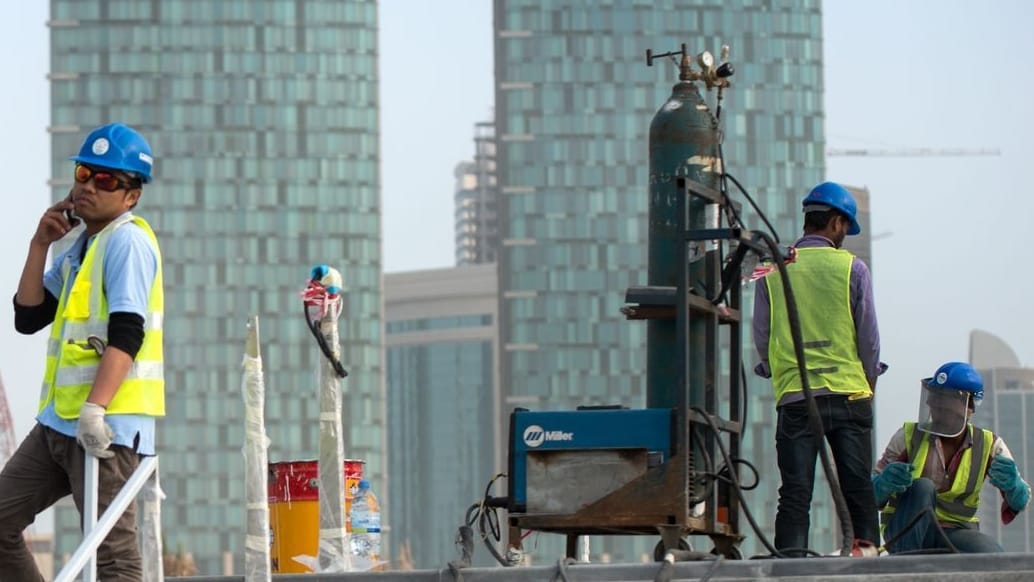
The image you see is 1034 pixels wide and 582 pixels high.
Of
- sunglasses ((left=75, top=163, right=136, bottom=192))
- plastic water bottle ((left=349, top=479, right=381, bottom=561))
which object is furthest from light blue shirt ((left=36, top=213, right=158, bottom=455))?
plastic water bottle ((left=349, top=479, right=381, bottom=561))

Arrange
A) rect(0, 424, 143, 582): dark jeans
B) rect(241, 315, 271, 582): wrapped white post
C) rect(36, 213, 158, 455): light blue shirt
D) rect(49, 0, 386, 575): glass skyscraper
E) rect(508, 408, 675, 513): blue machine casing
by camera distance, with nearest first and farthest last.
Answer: rect(0, 424, 143, 582): dark jeans → rect(36, 213, 158, 455): light blue shirt → rect(241, 315, 271, 582): wrapped white post → rect(508, 408, 675, 513): blue machine casing → rect(49, 0, 386, 575): glass skyscraper

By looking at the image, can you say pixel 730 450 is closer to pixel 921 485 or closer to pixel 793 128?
pixel 921 485

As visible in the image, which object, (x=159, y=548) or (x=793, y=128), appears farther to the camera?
(x=793, y=128)

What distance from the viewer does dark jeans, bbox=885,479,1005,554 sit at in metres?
10.9

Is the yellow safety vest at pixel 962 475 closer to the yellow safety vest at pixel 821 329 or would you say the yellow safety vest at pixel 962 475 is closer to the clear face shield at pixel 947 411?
the clear face shield at pixel 947 411

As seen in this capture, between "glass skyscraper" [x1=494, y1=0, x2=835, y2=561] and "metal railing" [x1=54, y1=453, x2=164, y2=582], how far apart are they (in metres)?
137

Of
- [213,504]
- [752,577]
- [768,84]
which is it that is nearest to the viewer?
[752,577]

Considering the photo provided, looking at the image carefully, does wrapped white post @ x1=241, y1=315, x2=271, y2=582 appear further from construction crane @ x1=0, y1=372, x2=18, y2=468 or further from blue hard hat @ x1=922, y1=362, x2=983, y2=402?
construction crane @ x1=0, y1=372, x2=18, y2=468

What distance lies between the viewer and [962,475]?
11.3 m

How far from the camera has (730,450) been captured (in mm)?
10953

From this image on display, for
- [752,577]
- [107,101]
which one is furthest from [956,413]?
[107,101]

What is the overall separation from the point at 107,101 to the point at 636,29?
3777 centimetres

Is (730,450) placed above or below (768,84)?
below

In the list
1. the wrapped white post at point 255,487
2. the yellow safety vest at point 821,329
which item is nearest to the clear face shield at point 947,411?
the yellow safety vest at point 821,329
